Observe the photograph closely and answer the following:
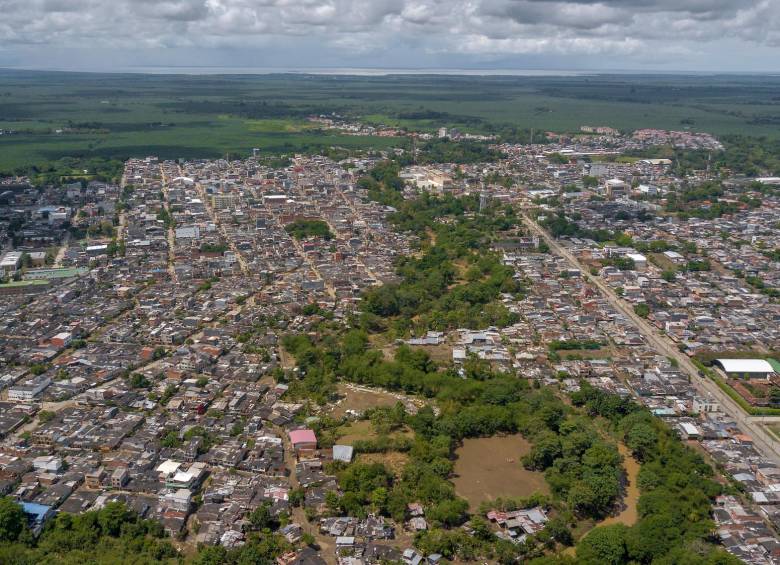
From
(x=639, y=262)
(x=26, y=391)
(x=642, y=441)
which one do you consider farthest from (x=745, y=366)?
(x=26, y=391)

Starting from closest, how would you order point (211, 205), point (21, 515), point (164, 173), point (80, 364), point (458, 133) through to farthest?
point (21, 515) → point (80, 364) → point (211, 205) → point (164, 173) → point (458, 133)

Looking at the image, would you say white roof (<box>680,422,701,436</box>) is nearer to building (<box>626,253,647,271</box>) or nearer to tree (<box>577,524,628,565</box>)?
tree (<box>577,524,628,565</box>)

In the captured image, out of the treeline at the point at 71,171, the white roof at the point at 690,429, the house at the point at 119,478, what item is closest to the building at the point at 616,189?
the white roof at the point at 690,429

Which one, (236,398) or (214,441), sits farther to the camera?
(236,398)

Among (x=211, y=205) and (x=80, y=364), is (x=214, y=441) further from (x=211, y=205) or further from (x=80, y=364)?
(x=211, y=205)

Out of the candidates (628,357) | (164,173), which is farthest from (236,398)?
(164,173)

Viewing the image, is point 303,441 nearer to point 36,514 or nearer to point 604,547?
point 36,514

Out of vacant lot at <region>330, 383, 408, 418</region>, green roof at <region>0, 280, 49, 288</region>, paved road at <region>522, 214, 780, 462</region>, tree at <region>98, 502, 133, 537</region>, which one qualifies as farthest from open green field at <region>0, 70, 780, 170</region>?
tree at <region>98, 502, 133, 537</region>
